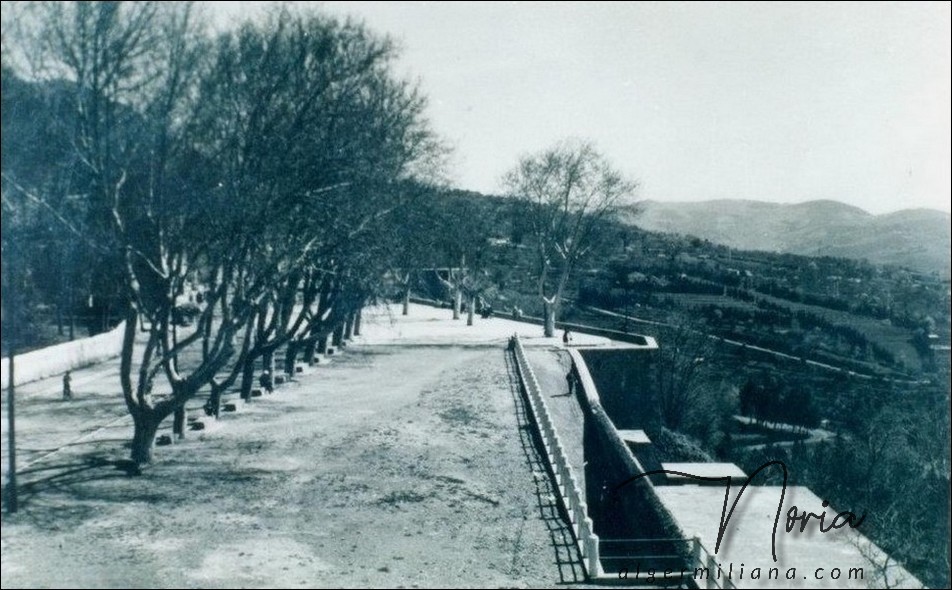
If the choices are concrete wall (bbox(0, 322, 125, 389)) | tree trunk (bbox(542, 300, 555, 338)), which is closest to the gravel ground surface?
concrete wall (bbox(0, 322, 125, 389))

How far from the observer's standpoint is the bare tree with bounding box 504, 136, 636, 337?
122 ft

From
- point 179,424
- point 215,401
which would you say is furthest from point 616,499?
point 179,424

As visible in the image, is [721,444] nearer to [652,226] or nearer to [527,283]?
[527,283]

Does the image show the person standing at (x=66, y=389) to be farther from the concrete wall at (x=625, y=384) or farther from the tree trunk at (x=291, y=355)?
the concrete wall at (x=625, y=384)

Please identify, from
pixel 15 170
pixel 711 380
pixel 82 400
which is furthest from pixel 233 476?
pixel 711 380

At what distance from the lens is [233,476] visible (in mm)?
13516

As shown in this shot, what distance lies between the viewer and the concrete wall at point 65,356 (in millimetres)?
20469

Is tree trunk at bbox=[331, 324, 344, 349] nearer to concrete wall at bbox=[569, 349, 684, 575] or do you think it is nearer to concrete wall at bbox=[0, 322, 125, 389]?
concrete wall at bbox=[0, 322, 125, 389]

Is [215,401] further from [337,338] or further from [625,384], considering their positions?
[625,384]

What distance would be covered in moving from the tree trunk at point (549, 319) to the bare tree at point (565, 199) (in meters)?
0.37

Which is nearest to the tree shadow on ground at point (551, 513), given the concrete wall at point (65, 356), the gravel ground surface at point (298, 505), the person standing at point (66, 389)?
the gravel ground surface at point (298, 505)

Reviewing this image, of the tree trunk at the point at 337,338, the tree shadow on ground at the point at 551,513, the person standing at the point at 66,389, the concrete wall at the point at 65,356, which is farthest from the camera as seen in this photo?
the tree trunk at the point at 337,338

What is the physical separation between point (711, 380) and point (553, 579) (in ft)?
129

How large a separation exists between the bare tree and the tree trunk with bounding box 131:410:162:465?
977 inches
